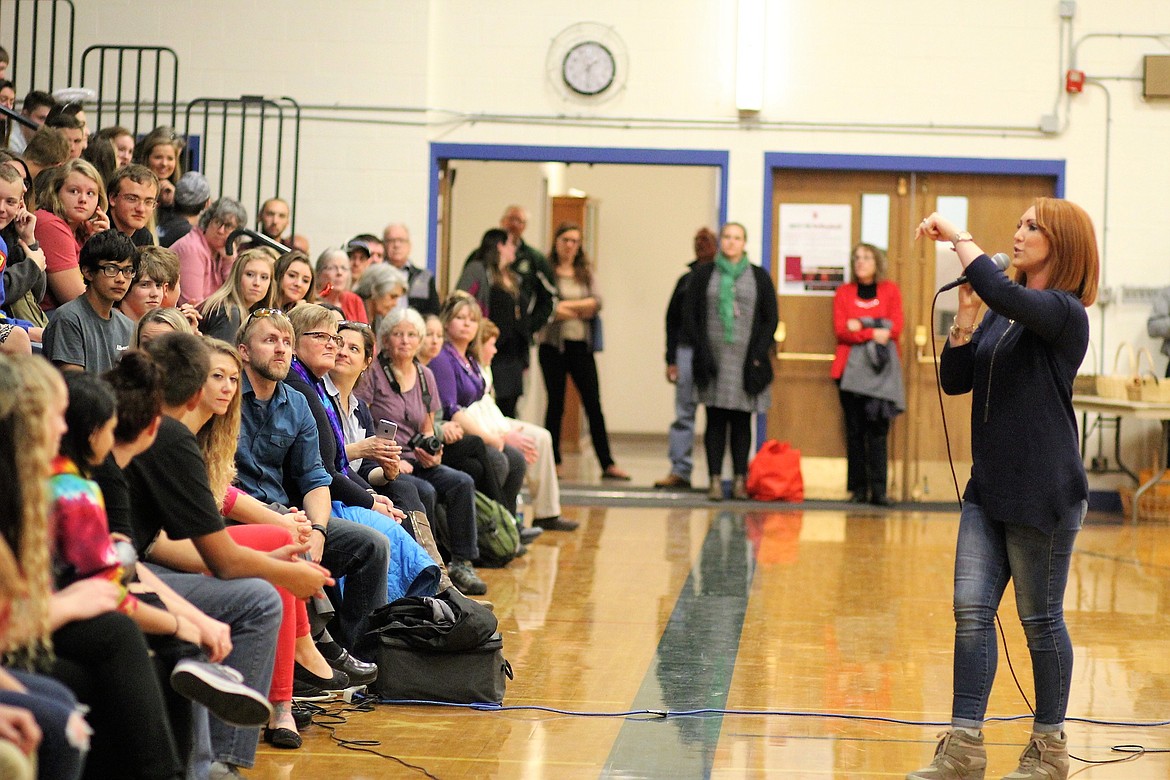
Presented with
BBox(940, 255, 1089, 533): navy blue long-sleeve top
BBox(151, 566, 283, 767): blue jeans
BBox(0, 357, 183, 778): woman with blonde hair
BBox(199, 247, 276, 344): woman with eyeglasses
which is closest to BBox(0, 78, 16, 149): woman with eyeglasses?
BBox(199, 247, 276, 344): woman with eyeglasses

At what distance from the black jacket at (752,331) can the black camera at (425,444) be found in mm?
3343

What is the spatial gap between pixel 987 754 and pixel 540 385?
8.91 metres

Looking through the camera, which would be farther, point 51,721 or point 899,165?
point 899,165

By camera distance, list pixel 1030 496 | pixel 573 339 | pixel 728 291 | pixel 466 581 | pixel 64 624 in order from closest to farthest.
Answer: pixel 64 624 < pixel 1030 496 < pixel 466 581 < pixel 728 291 < pixel 573 339

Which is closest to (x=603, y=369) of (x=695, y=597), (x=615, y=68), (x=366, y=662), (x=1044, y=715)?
(x=615, y=68)

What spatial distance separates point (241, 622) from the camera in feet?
10.1

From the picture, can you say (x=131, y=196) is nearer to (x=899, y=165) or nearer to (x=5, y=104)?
(x=5, y=104)

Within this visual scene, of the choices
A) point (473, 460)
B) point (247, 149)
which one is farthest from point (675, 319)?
point (473, 460)

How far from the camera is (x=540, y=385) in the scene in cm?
1231

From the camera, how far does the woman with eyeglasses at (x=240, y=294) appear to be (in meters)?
5.00

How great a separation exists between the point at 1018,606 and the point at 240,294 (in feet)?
9.89

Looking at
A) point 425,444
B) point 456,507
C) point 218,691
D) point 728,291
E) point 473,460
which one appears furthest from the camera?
point 728,291

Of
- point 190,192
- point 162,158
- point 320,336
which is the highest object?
point 162,158

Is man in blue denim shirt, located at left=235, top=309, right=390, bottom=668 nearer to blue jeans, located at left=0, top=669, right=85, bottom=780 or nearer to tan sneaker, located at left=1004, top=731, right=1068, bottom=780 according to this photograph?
blue jeans, located at left=0, top=669, right=85, bottom=780
